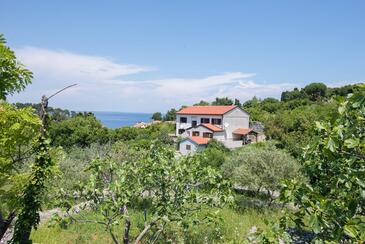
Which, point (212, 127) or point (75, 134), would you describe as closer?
point (75, 134)

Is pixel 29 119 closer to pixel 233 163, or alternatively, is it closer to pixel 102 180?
pixel 102 180

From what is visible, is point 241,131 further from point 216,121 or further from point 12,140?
point 12,140

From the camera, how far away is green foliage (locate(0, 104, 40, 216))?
522cm

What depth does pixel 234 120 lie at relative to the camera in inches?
1951

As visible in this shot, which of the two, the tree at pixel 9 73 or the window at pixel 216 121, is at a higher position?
the tree at pixel 9 73

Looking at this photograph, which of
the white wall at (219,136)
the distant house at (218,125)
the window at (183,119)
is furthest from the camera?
the window at (183,119)

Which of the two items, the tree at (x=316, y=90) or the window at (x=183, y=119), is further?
the tree at (x=316, y=90)

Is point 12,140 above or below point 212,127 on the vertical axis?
above

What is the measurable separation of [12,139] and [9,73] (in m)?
1.18

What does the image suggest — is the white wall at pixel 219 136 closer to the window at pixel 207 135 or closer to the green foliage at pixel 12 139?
the window at pixel 207 135

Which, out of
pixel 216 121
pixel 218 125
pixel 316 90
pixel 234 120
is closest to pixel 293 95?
pixel 316 90

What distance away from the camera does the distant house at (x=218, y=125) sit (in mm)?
46906

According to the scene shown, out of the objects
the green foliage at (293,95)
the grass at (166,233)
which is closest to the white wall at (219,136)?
the green foliage at (293,95)

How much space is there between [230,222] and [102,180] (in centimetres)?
877
